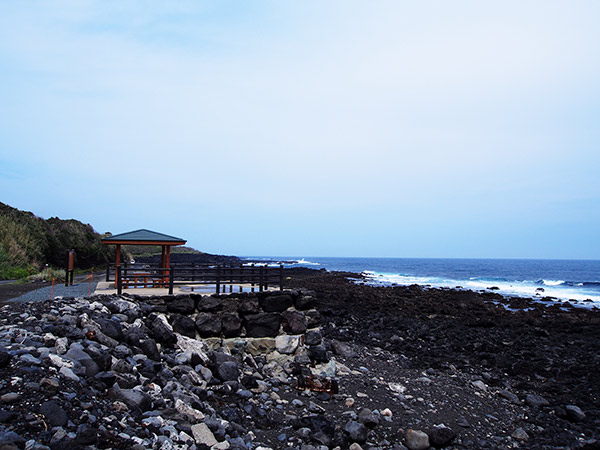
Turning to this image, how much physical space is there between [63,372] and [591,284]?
64.8m

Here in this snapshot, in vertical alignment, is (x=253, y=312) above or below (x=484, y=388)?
above

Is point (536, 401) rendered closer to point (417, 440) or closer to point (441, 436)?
point (441, 436)

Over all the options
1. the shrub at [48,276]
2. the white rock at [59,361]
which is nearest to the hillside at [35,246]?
the shrub at [48,276]

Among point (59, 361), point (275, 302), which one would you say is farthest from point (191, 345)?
point (59, 361)

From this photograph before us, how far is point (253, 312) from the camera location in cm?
1516

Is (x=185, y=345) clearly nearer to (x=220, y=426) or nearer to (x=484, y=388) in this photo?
(x=220, y=426)

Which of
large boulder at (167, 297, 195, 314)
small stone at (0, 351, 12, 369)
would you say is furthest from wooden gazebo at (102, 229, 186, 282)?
small stone at (0, 351, 12, 369)

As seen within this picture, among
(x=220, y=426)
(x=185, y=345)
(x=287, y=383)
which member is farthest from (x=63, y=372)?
(x=287, y=383)

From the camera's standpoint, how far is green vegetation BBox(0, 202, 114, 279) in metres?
26.8

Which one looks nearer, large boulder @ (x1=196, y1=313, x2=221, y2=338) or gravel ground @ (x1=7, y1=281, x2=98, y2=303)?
large boulder @ (x1=196, y1=313, x2=221, y2=338)

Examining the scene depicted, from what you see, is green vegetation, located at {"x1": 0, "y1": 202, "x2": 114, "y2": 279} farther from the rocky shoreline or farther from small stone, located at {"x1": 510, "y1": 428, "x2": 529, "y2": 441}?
small stone, located at {"x1": 510, "y1": 428, "x2": 529, "y2": 441}

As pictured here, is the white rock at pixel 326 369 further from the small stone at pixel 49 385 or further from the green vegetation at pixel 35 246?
the green vegetation at pixel 35 246

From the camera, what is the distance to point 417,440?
9227mm

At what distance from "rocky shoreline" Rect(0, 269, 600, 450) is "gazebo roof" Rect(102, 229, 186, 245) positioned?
4570 mm
